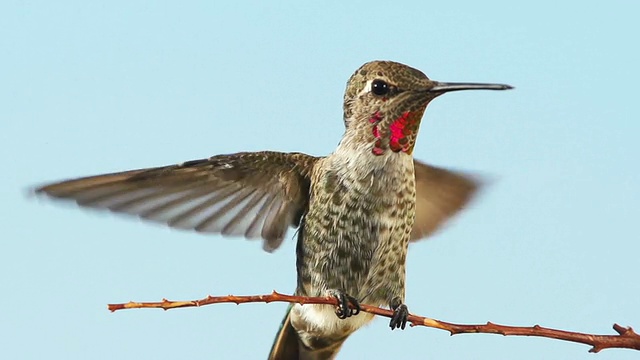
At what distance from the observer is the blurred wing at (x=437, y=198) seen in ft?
21.6

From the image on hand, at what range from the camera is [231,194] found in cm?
568

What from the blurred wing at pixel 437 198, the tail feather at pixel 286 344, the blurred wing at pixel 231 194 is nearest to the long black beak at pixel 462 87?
the blurred wing at pixel 231 194

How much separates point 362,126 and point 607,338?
8.06ft

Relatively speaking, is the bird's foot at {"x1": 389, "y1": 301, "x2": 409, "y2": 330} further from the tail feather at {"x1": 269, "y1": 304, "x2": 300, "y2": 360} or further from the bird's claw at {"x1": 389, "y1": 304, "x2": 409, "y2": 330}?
the tail feather at {"x1": 269, "y1": 304, "x2": 300, "y2": 360}

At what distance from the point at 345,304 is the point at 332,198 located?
2.05ft

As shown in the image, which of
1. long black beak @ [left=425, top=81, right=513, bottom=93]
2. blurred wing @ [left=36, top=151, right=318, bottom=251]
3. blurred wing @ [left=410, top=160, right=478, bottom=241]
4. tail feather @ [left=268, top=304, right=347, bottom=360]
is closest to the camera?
long black beak @ [left=425, top=81, right=513, bottom=93]

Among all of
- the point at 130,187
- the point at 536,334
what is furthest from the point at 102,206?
the point at 536,334

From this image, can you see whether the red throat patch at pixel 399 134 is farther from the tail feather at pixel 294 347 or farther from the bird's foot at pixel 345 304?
the tail feather at pixel 294 347

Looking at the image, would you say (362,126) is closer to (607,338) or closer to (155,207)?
(155,207)

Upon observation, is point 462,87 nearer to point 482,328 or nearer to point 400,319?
point 400,319

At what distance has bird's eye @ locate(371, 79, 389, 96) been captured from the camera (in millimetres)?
5227

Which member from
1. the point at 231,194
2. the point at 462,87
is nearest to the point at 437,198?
the point at 231,194

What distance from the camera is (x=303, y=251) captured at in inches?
217

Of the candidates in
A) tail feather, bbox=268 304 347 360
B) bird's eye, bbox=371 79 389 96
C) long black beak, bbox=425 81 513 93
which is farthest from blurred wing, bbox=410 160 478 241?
long black beak, bbox=425 81 513 93
